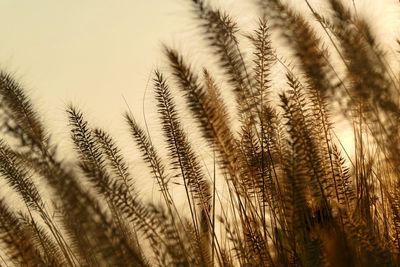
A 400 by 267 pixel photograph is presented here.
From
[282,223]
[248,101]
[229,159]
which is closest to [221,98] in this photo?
[248,101]

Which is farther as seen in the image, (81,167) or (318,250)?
(81,167)

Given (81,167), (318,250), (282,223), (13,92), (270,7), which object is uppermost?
(270,7)

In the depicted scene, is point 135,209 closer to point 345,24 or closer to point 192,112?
point 192,112

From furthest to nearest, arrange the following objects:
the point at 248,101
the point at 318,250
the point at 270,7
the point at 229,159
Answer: the point at 270,7
the point at 248,101
the point at 229,159
the point at 318,250

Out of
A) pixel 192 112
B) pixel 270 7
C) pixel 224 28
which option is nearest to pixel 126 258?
pixel 192 112

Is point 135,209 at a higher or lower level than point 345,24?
lower

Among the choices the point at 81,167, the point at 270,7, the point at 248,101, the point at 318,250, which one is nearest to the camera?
the point at 318,250
